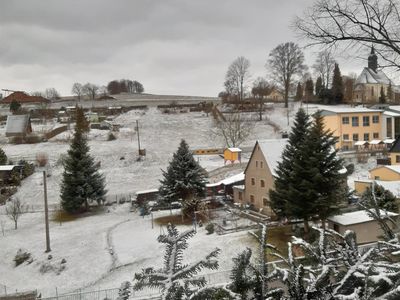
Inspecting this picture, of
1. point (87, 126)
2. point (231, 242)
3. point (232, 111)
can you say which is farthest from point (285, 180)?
point (232, 111)

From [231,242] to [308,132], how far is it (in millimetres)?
7574

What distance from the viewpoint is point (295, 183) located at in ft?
74.4

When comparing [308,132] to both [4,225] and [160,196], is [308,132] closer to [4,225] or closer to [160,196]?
[160,196]

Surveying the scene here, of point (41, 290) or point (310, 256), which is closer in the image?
point (310, 256)

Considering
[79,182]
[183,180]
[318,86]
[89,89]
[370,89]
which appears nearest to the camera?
[183,180]

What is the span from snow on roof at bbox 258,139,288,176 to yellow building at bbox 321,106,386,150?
2252cm

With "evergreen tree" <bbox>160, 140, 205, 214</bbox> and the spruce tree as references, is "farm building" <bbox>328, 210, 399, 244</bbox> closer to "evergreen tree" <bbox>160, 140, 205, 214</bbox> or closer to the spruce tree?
"evergreen tree" <bbox>160, 140, 205, 214</bbox>

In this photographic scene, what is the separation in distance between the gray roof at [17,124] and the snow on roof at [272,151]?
137 feet

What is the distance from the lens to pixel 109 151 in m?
51.0

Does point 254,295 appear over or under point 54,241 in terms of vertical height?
over

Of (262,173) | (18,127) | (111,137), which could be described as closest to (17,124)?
(18,127)

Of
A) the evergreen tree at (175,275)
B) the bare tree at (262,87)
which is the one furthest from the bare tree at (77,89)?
the evergreen tree at (175,275)

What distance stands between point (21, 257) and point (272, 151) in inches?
715

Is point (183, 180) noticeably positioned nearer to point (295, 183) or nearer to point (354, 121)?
point (295, 183)
